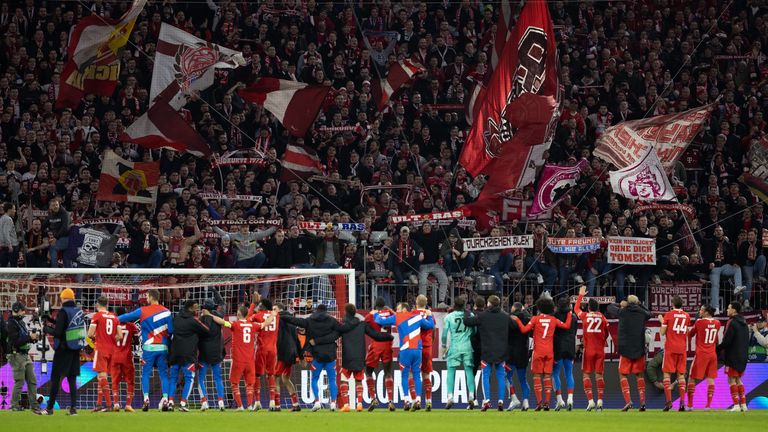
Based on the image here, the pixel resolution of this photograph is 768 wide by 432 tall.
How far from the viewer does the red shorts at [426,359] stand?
23109 mm

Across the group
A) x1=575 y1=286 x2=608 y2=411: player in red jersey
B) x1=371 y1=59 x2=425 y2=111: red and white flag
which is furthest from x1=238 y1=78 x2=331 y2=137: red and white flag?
x1=575 y1=286 x2=608 y2=411: player in red jersey

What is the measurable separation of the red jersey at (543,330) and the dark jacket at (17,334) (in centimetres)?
802

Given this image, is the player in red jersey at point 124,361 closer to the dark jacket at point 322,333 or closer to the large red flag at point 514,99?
the dark jacket at point 322,333

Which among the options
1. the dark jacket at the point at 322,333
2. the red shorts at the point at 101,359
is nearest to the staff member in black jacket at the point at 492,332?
the dark jacket at the point at 322,333

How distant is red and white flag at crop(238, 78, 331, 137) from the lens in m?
31.1

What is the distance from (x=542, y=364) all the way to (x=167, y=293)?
749 centimetres

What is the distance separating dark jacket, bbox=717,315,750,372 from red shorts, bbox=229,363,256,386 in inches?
311

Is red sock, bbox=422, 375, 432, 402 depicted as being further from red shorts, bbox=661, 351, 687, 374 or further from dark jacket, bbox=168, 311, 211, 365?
red shorts, bbox=661, 351, 687, 374

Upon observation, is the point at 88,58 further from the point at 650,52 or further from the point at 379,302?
the point at 650,52

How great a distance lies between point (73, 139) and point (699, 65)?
1623 centimetres

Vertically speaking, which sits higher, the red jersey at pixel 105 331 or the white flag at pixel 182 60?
the white flag at pixel 182 60

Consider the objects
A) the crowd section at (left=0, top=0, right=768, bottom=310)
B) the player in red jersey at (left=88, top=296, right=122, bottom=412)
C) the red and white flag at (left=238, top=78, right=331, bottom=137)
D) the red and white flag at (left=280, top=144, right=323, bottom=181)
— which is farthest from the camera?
the red and white flag at (left=238, top=78, right=331, bottom=137)

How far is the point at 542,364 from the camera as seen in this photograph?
22703mm

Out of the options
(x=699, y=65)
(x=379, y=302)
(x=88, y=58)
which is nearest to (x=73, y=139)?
(x=88, y=58)
